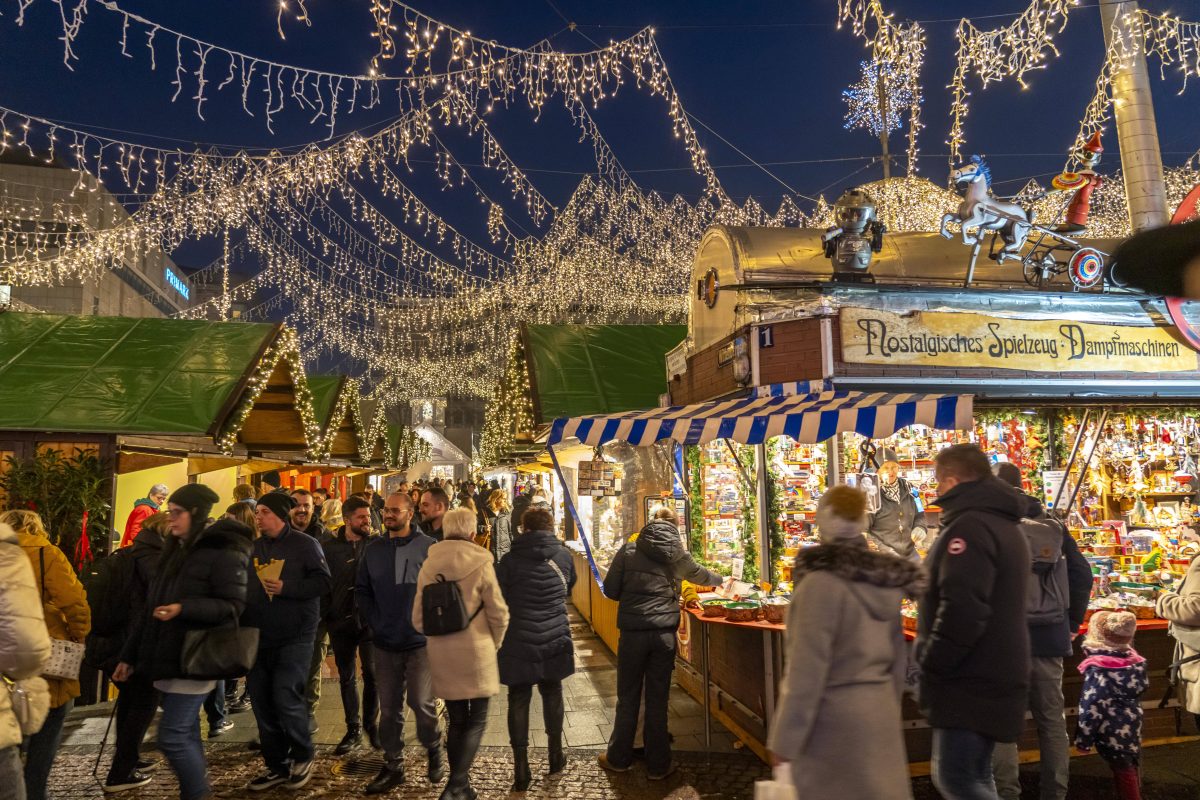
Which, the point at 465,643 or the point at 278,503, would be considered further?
the point at 278,503

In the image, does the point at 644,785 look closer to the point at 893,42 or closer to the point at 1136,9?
the point at 893,42

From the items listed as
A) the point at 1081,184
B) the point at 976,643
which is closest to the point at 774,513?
the point at 976,643

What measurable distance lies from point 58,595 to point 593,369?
889cm

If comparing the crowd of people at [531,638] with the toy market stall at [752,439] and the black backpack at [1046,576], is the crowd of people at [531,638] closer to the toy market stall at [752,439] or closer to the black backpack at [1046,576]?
the black backpack at [1046,576]

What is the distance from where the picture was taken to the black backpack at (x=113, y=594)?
484 cm

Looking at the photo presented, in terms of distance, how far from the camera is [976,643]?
3115 mm

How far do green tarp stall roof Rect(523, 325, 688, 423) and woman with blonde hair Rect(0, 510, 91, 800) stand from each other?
288 inches

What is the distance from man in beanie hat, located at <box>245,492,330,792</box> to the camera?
4.96 metres

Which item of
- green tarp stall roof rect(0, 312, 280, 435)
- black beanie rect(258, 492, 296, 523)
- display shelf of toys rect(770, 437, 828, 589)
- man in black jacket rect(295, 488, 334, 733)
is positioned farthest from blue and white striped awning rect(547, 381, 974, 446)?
green tarp stall roof rect(0, 312, 280, 435)

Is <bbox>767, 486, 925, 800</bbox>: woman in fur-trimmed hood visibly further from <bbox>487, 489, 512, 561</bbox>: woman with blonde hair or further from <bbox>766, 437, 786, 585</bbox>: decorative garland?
<bbox>487, 489, 512, 561</bbox>: woman with blonde hair

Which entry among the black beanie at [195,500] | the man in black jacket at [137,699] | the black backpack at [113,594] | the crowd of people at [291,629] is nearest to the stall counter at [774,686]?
the crowd of people at [291,629]

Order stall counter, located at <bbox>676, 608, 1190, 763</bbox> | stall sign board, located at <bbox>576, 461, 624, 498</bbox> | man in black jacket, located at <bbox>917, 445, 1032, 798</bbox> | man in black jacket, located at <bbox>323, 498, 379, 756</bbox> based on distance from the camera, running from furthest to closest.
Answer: stall sign board, located at <bbox>576, 461, 624, 498</bbox> → man in black jacket, located at <bbox>323, 498, 379, 756</bbox> → stall counter, located at <bbox>676, 608, 1190, 763</bbox> → man in black jacket, located at <bbox>917, 445, 1032, 798</bbox>

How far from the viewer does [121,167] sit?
355 inches

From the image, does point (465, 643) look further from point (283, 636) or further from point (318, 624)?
point (318, 624)
